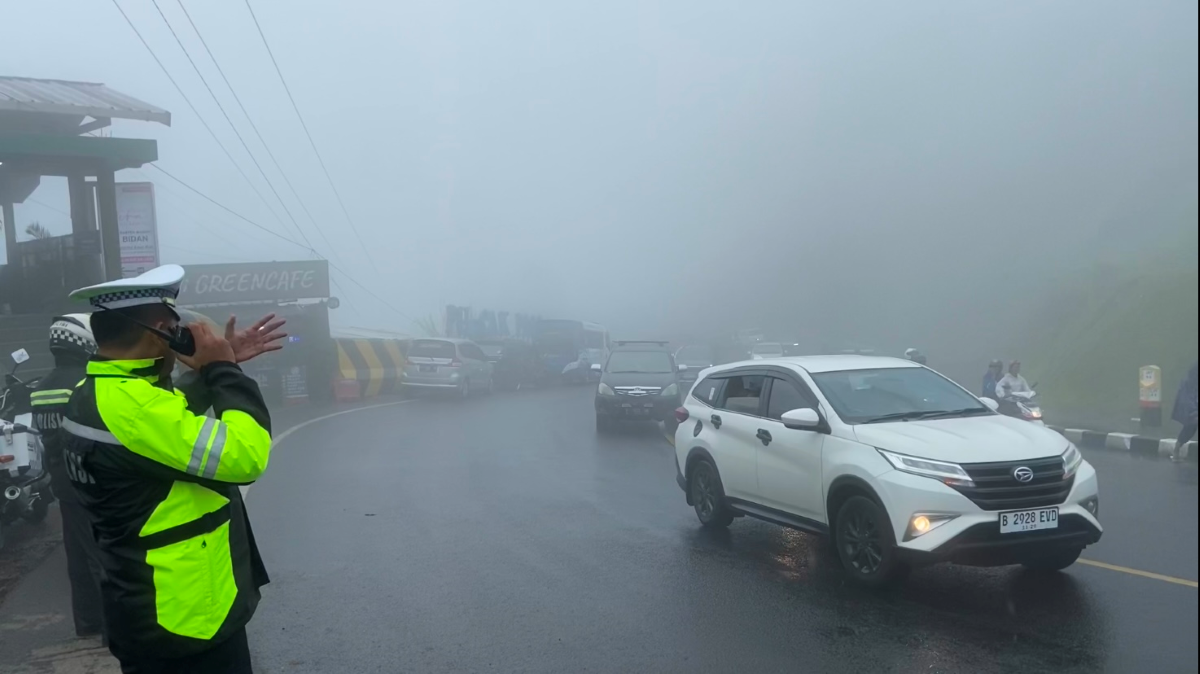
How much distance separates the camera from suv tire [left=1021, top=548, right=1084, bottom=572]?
6273 millimetres

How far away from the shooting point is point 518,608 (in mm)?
6363

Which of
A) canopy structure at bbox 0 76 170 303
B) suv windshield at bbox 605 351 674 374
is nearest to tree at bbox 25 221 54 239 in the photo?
canopy structure at bbox 0 76 170 303

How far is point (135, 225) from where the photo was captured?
57.7 feet

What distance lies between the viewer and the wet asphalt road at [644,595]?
17.4 ft

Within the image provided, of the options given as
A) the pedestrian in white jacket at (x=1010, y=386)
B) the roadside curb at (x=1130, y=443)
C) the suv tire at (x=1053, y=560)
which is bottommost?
the roadside curb at (x=1130, y=443)

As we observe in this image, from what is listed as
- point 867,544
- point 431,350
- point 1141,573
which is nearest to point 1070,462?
point 1141,573

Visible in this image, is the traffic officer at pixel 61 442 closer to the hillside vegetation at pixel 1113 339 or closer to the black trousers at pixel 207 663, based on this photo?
the black trousers at pixel 207 663

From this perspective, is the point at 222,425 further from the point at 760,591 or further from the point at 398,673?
the point at 760,591

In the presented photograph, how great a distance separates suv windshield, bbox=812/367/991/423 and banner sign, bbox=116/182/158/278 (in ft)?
47.2

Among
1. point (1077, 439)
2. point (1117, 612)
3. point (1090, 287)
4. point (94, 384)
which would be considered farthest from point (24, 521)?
point (1077, 439)

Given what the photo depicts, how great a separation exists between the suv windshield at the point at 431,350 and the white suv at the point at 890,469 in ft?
65.4

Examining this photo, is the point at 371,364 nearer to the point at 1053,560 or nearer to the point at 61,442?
the point at 61,442

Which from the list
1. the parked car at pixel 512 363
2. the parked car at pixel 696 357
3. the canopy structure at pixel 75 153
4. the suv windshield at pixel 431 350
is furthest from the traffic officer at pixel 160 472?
the parked car at pixel 512 363

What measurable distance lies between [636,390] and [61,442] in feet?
44.3
